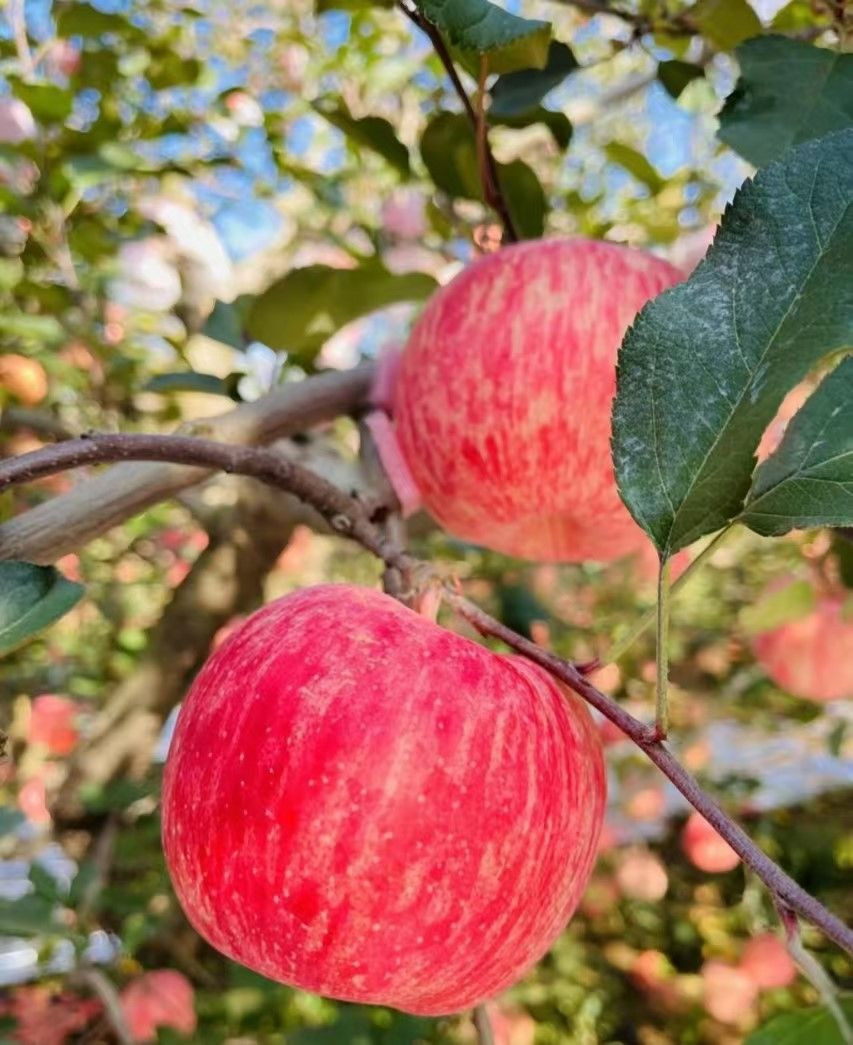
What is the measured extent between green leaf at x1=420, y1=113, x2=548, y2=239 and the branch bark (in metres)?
0.26

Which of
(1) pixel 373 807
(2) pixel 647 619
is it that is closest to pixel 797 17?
(2) pixel 647 619

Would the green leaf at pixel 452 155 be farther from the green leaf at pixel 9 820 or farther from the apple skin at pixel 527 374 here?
the green leaf at pixel 9 820

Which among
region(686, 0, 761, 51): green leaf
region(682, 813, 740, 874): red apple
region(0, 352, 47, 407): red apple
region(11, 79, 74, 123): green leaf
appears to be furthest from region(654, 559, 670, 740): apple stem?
region(682, 813, 740, 874): red apple

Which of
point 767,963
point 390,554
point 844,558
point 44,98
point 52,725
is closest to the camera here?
point 390,554

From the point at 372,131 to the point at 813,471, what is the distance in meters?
0.54

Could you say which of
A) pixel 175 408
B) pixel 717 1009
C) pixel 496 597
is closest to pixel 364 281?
pixel 175 408

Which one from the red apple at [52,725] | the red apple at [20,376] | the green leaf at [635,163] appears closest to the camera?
the green leaf at [635,163]

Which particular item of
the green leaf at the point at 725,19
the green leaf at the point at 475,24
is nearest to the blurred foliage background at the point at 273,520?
the green leaf at the point at 725,19

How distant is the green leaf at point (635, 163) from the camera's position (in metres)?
0.97

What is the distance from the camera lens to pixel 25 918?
0.70 meters

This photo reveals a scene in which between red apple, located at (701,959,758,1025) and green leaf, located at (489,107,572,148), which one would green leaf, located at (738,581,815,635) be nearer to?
green leaf, located at (489,107,572,148)

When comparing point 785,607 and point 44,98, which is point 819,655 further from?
point 44,98

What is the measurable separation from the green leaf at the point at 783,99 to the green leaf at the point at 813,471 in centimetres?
19

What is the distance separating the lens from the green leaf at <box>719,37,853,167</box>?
48 cm
